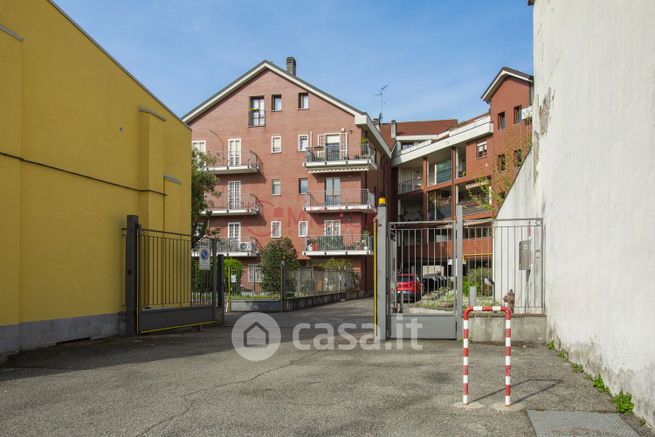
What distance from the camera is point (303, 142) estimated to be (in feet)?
155

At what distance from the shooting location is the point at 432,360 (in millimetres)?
9891

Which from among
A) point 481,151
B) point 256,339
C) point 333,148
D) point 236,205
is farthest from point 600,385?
point 236,205

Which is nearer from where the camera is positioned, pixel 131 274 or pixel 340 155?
pixel 131 274

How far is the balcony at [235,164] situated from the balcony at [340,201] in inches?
191

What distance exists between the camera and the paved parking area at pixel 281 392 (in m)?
5.86

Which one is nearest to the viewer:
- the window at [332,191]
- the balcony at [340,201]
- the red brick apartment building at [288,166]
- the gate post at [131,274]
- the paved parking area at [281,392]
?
the paved parking area at [281,392]

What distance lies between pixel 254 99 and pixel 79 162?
36.3 metres

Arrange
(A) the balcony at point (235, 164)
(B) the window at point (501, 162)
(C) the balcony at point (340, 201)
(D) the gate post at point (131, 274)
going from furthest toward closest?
(A) the balcony at point (235, 164), (C) the balcony at point (340, 201), (B) the window at point (501, 162), (D) the gate post at point (131, 274)

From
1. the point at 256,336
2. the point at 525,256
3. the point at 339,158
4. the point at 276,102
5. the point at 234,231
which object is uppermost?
the point at 276,102

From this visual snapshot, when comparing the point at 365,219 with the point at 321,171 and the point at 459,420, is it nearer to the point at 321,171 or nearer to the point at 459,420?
the point at 321,171

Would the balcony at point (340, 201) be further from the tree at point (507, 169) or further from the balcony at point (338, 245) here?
the tree at point (507, 169)

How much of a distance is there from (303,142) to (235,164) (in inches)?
227

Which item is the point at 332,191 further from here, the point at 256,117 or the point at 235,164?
the point at 256,117

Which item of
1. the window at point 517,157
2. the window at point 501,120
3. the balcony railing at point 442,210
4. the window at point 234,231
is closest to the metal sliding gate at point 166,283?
the window at point 517,157
